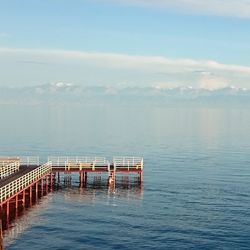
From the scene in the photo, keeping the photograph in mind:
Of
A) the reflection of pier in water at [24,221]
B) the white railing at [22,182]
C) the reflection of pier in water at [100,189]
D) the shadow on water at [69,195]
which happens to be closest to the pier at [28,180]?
the white railing at [22,182]

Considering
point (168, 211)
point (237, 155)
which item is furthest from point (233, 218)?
point (237, 155)

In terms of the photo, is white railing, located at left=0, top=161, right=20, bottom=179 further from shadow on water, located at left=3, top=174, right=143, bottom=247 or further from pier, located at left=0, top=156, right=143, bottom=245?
shadow on water, located at left=3, top=174, right=143, bottom=247

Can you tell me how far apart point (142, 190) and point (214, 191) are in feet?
35.5

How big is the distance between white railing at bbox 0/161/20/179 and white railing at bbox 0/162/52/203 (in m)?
4.01

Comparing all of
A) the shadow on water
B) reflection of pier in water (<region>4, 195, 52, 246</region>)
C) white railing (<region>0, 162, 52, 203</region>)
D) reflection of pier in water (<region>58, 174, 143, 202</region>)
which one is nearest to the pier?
white railing (<region>0, 162, 52, 203</region>)

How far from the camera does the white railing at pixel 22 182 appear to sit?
189ft

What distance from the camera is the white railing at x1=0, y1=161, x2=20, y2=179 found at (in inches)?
2813

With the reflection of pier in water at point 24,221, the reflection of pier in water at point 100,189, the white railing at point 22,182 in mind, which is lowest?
the reflection of pier in water at point 24,221

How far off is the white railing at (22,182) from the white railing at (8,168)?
4006mm

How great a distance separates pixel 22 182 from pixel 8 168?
1165 cm

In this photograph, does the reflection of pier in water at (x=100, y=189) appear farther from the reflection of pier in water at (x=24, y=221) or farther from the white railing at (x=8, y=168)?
the white railing at (x=8, y=168)

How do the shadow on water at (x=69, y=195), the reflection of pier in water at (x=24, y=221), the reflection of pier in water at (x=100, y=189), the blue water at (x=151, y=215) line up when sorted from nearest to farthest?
the blue water at (x=151, y=215) → the reflection of pier in water at (x=24, y=221) → the shadow on water at (x=69, y=195) → the reflection of pier in water at (x=100, y=189)

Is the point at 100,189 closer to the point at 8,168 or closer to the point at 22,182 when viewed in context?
the point at 8,168

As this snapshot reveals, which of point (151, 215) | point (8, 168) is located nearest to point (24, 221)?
point (151, 215)
